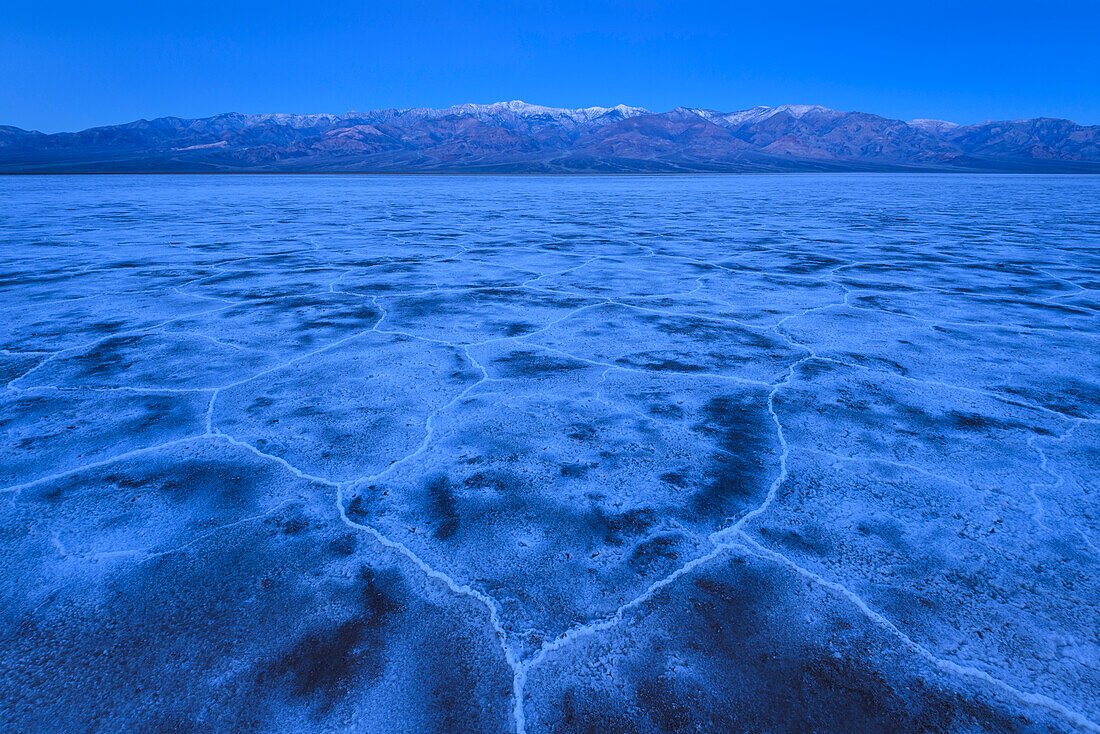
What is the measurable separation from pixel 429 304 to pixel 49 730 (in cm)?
261

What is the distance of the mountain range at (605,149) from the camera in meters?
98.6

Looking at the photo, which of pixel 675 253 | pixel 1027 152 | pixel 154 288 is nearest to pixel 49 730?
pixel 154 288

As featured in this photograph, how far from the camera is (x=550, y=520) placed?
129 cm

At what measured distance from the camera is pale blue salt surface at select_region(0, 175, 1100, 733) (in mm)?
880

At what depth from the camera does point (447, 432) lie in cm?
171

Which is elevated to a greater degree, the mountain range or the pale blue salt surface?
the mountain range

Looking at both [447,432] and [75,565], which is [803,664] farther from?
[75,565]

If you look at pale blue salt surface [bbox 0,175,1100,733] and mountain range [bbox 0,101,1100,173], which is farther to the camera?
mountain range [bbox 0,101,1100,173]

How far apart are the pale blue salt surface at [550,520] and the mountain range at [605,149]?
8859 cm

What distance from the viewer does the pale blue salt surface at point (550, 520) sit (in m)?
0.88

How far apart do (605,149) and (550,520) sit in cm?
14436

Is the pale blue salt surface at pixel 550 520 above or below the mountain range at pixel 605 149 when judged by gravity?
below

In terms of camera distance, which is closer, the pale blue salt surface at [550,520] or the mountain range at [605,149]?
the pale blue salt surface at [550,520]

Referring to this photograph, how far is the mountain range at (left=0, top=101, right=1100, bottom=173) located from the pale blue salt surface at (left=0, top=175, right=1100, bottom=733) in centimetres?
8859
